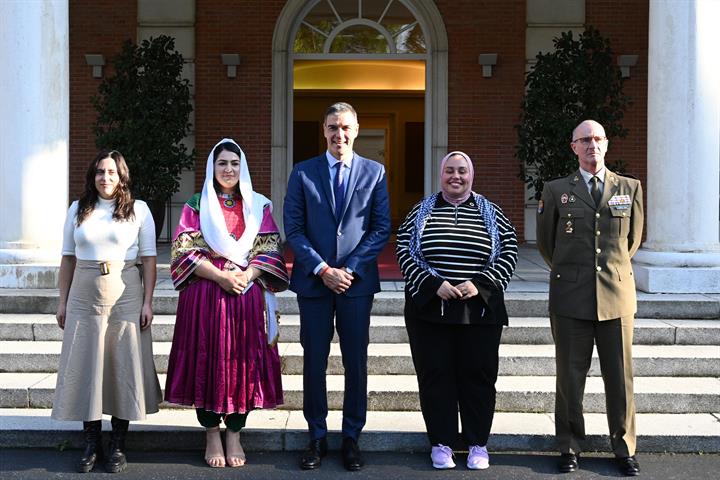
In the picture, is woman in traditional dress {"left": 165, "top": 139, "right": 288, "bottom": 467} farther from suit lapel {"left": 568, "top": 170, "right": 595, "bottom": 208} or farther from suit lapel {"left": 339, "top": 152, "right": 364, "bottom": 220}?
suit lapel {"left": 568, "top": 170, "right": 595, "bottom": 208}

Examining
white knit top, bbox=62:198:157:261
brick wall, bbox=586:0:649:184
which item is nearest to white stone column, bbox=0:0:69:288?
white knit top, bbox=62:198:157:261

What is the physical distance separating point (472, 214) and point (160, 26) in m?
8.82

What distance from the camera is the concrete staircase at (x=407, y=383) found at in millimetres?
5035

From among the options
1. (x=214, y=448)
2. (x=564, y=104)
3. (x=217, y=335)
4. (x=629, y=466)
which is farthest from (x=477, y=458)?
(x=564, y=104)

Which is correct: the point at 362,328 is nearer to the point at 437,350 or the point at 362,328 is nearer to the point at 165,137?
the point at 437,350

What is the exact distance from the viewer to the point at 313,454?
4703mm

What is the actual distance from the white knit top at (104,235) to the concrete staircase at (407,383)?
114 centimetres

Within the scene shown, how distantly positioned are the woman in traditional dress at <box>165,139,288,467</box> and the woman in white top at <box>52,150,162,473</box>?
0.81 feet

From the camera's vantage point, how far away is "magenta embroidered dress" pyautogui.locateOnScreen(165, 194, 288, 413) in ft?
15.1

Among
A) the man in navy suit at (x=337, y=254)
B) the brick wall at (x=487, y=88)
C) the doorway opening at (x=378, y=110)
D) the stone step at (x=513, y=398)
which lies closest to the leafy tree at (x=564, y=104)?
the brick wall at (x=487, y=88)

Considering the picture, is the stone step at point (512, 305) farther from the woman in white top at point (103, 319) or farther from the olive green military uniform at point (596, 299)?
the woman in white top at point (103, 319)

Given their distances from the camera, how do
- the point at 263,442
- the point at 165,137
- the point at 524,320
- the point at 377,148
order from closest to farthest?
the point at 263,442
the point at 524,320
the point at 165,137
the point at 377,148

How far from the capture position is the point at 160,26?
12.2m

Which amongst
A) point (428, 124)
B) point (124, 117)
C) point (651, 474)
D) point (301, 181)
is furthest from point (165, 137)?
point (651, 474)
